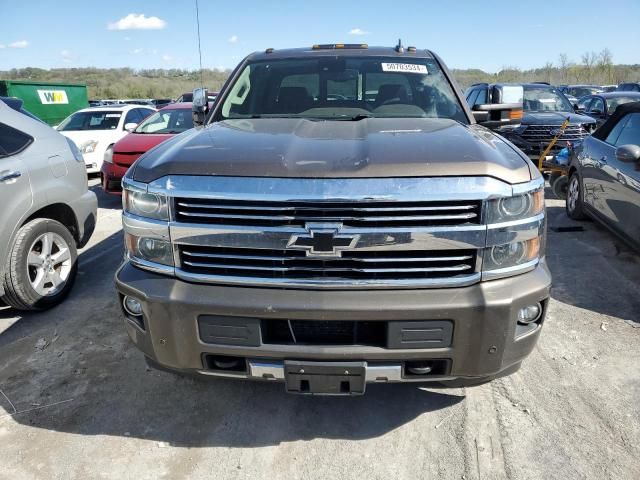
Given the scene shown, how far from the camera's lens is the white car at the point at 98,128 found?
10.1 meters

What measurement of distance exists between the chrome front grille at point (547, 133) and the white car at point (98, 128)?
802cm

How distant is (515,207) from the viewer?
2213mm

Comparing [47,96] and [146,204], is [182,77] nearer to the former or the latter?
[47,96]

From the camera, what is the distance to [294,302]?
2.13 meters

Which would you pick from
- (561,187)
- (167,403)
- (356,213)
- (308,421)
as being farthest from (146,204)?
(561,187)

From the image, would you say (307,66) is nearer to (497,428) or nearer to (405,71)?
(405,71)

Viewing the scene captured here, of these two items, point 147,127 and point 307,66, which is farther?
point 147,127

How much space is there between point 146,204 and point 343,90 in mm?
1966

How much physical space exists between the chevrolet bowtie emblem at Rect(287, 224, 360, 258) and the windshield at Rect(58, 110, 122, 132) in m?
10.1

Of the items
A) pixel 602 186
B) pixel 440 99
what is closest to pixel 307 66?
pixel 440 99

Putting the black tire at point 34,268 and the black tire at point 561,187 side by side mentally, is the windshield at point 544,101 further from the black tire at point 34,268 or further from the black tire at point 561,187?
the black tire at point 34,268

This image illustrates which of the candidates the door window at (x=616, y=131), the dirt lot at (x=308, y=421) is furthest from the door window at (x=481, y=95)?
the dirt lot at (x=308, y=421)

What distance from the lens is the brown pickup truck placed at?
2119 millimetres

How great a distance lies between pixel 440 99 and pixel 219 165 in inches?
80.5
